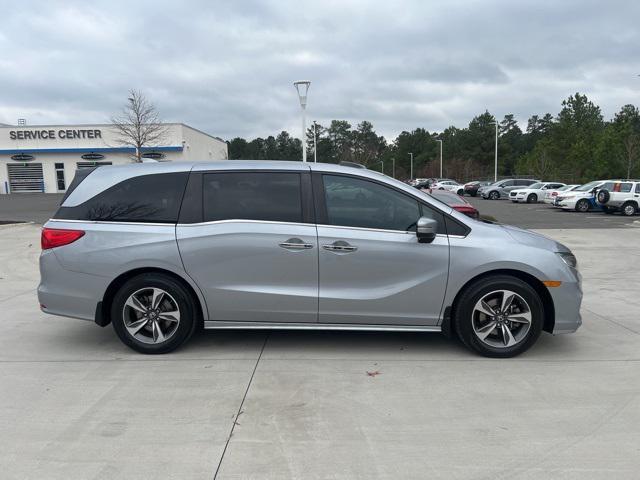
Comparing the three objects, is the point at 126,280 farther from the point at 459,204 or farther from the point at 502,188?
the point at 502,188

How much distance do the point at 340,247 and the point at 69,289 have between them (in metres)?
2.53

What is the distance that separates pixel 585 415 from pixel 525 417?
44 centimetres

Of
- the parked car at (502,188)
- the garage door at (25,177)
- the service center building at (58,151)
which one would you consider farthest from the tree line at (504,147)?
the garage door at (25,177)

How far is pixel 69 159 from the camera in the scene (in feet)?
169

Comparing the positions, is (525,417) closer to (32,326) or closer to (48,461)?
(48,461)

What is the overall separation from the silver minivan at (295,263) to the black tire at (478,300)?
0.04ft

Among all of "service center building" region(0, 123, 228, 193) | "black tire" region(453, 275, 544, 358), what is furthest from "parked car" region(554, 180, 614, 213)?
"service center building" region(0, 123, 228, 193)

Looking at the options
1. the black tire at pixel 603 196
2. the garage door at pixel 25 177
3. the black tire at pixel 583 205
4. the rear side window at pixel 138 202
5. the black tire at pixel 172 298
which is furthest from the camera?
the garage door at pixel 25 177

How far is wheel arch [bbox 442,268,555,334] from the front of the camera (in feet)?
15.9

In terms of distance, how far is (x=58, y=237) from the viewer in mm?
4926

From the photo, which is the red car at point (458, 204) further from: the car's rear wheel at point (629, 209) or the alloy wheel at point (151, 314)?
the car's rear wheel at point (629, 209)

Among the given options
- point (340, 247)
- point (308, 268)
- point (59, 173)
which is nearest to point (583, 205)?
point (340, 247)

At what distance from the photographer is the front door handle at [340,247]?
4747 mm

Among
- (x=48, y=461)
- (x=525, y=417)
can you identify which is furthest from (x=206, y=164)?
(x=525, y=417)
